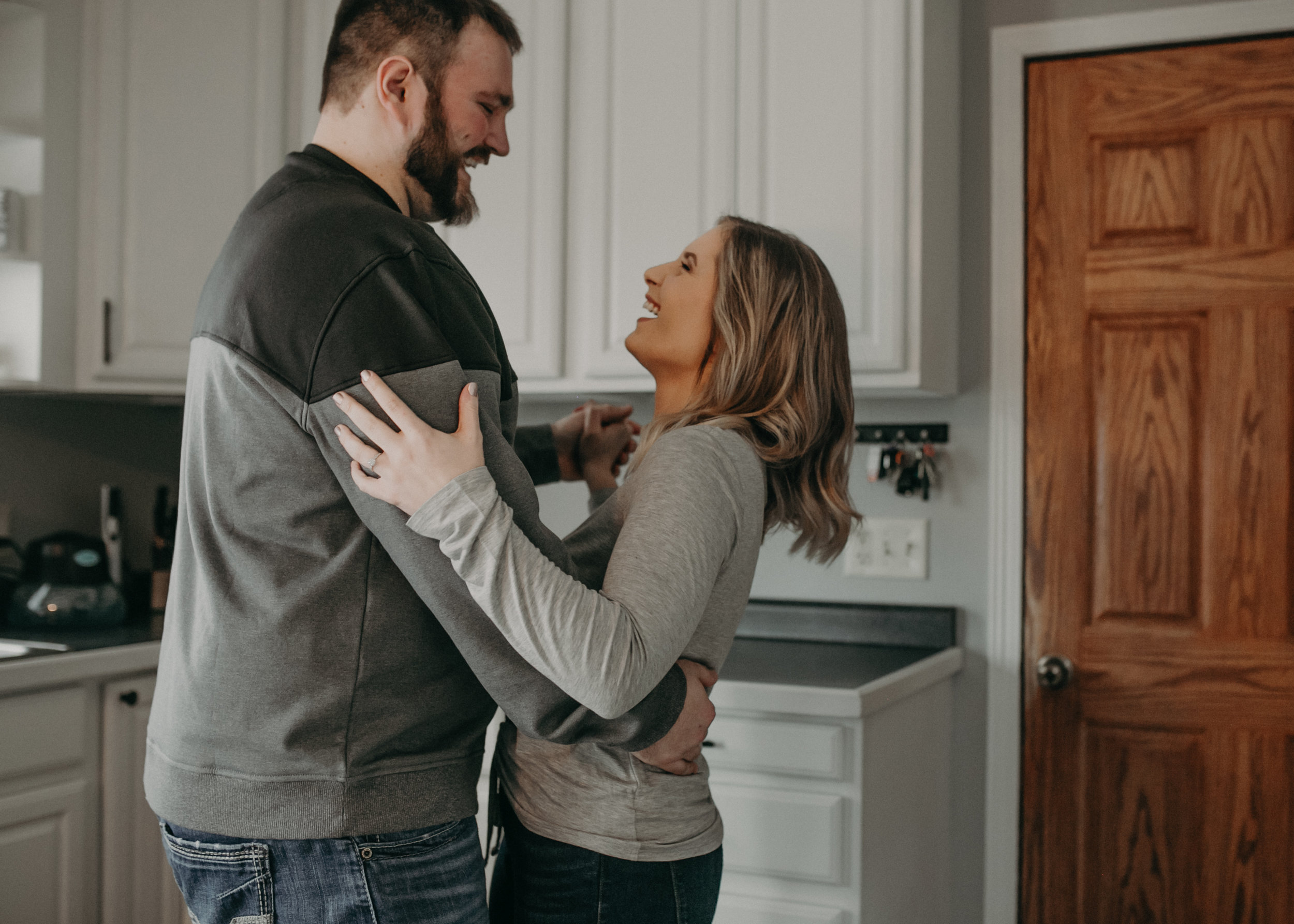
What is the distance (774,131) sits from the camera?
2.14 m

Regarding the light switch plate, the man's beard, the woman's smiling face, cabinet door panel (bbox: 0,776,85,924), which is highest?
the man's beard

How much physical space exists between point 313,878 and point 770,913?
1031 millimetres

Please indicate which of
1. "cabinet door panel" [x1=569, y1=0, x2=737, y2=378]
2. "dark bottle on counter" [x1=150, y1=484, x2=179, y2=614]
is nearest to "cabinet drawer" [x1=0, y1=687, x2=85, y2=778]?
"dark bottle on counter" [x1=150, y1=484, x2=179, y2=614]

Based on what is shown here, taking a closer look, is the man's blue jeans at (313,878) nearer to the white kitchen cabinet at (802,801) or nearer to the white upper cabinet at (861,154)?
the white kitchen cabinet at (802,801)

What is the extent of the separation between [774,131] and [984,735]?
1.29 m

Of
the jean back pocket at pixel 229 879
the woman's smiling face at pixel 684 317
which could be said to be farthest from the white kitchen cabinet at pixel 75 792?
the woman's smiling face at pixel 684 317

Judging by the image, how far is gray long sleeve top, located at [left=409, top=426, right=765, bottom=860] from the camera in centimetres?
90

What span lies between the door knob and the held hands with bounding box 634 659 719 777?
1.33m

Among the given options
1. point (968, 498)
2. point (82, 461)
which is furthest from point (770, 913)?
point (82, 461)

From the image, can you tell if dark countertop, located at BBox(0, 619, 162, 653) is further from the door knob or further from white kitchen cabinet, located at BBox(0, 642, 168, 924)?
the door knob

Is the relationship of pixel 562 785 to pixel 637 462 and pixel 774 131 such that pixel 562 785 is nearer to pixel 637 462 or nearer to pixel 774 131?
pixel 637 462

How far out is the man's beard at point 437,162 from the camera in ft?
3.62

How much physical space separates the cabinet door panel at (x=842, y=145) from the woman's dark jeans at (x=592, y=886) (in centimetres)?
115

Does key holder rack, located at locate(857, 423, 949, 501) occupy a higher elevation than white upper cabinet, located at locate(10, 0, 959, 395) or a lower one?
lower
